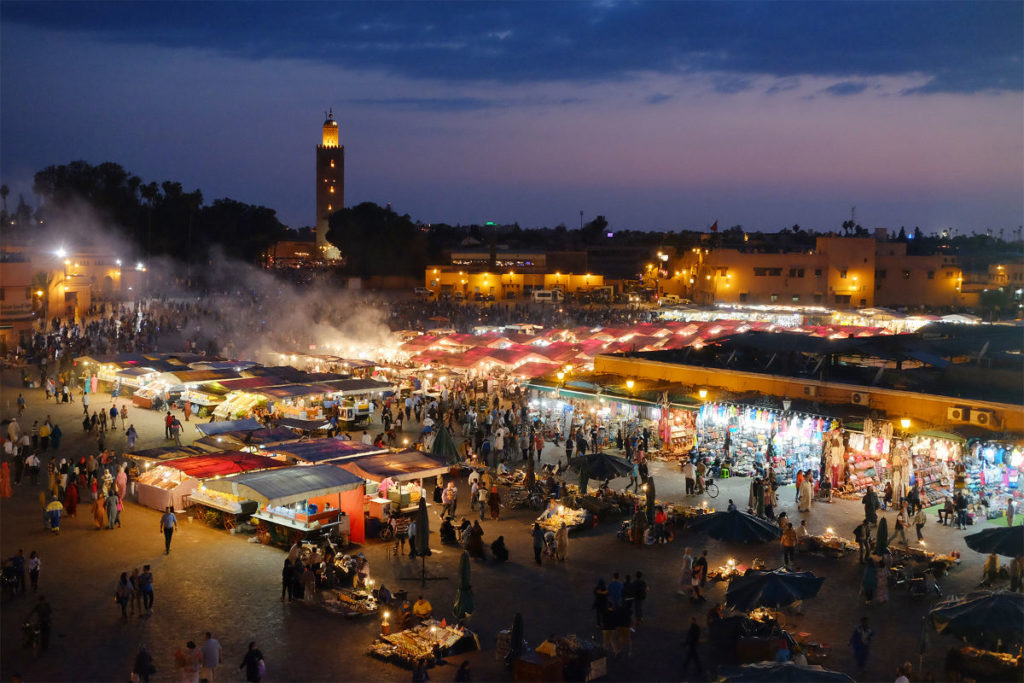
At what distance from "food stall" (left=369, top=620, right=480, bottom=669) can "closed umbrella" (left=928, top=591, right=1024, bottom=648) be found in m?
5.37

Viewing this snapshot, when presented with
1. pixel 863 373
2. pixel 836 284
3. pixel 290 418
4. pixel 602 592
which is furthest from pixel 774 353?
pixel 836 284

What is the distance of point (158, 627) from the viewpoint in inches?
436

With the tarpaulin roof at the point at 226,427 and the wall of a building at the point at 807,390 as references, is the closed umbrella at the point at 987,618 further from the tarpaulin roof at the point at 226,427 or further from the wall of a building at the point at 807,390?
the tarpaulin roof at the point at 226,427

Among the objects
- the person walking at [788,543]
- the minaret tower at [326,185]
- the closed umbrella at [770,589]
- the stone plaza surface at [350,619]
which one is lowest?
the stone plaza surface at [350,619]

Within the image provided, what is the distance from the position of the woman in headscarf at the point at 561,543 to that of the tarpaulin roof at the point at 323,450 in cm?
476

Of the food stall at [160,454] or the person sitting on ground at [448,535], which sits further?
the food stall at [160,454]

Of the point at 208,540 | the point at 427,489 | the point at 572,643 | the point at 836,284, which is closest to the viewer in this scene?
the point at 572,643

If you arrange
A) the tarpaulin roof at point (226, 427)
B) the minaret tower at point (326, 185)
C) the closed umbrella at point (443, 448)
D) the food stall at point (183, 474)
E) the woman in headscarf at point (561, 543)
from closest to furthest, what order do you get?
1. the woman in headscarf at point (561, 543)
2. the food stall at point (183, 474)
3. the closed umbrella at point (443, 448)
4. the tarpaulin roof at point (226, 427)
5. the minaret tower at point (326, 185)

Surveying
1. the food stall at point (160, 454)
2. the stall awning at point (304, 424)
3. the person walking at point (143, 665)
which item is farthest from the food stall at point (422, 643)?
the stall awning at point (304, 424)

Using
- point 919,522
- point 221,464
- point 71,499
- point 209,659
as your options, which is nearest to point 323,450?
point 221,464

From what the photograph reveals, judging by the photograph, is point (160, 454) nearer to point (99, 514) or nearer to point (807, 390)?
point (99, 514)

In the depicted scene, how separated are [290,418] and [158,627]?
37.2ft

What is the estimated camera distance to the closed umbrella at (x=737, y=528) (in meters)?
13.0

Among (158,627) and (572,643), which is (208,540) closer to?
(158,627)
